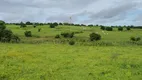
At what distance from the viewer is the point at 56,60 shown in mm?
24516

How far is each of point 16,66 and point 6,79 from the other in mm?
4099

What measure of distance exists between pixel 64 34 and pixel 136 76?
44.6 m

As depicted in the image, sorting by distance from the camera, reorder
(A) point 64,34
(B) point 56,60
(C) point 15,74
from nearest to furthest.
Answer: (C) point 15,74
(B) point 56,60
(A) point 64,34

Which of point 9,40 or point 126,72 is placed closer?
point 126,72

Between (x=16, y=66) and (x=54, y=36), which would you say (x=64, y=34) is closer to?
(x=54, y=36)

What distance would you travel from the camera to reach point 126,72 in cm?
1919

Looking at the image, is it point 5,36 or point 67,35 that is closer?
point 5,36

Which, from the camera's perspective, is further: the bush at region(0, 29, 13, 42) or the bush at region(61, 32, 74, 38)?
the bush at region(61, 32, 74, 38)

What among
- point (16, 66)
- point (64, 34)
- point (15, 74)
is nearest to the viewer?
point (15, 74)

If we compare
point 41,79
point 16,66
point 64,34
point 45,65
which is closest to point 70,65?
point 45,65

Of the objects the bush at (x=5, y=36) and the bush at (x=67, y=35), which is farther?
the bush at (x=67, y=35)

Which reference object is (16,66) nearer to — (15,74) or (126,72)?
(15,74)

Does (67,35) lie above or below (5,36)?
below

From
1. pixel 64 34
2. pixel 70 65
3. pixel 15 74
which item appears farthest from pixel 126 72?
pixel 64 34
